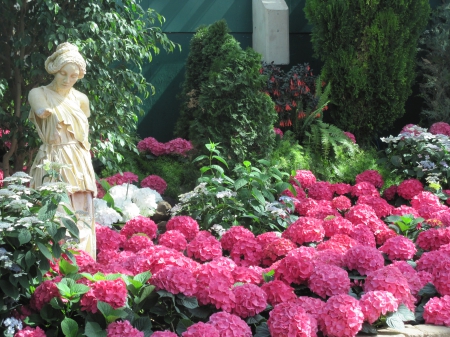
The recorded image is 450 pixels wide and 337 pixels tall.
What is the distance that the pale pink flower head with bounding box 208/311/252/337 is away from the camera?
11.3 feet

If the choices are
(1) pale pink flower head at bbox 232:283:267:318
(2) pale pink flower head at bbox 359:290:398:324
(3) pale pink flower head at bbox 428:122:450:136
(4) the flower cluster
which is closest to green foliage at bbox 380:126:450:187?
(3) pale pink flower head at bbox 428:122:450:136

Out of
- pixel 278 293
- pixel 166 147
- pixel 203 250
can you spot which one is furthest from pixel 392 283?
pixel 166 147

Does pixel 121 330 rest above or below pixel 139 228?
above

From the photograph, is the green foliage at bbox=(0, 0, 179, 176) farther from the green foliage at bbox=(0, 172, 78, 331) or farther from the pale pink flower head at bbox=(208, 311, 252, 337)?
the pale pink flower head at bbox=(208, 311, 252, 337)

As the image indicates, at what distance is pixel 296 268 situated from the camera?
4.13 metres

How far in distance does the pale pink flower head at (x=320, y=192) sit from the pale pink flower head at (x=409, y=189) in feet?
2.41

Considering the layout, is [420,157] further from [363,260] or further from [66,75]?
[66,75]

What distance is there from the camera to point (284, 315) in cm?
355

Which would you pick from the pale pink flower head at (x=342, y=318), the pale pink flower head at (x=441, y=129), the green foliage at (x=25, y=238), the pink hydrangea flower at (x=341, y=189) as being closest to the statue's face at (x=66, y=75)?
the green foliage at (x=25, y=238)

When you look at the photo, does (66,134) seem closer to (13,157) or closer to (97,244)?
(97,244)

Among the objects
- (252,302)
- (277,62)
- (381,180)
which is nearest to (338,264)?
(252,302)

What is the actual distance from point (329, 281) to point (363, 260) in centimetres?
38

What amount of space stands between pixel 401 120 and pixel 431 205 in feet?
14.2

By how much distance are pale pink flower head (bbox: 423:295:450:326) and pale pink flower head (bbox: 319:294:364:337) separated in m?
0.54
